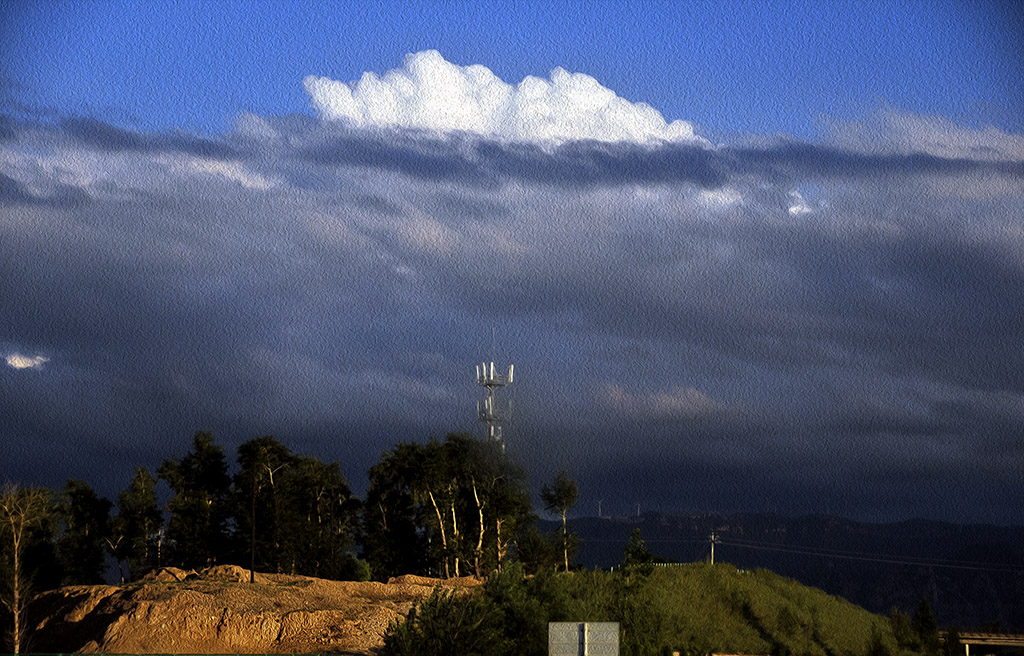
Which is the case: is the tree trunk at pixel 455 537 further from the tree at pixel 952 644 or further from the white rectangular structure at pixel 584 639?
the white rectangular structure at pixel 584 639

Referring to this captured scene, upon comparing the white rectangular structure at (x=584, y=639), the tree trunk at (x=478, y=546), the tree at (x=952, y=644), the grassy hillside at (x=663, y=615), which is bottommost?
the tree at (x=952, y=644)

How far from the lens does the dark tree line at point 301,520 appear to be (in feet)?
308

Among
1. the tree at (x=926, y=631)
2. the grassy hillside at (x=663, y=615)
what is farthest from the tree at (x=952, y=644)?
the grassy hillside at (x=663, y=615)

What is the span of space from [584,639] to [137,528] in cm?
8382

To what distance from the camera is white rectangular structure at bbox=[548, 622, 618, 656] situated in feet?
82.2

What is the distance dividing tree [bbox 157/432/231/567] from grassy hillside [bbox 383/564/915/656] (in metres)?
32.5

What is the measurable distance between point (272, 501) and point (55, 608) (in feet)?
80.8

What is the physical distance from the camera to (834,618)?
100 meters

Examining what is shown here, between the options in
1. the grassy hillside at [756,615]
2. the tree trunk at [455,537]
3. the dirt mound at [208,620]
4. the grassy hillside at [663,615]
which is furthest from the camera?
the tree trunk at [455,537]

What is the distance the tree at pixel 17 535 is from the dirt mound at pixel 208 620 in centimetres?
106

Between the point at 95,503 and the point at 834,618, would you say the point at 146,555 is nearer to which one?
the point at 95,503

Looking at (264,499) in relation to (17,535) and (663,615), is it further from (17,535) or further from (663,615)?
(663,615)

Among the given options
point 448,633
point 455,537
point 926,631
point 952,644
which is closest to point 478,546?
point 455,537

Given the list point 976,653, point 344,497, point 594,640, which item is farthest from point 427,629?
point 976,653
